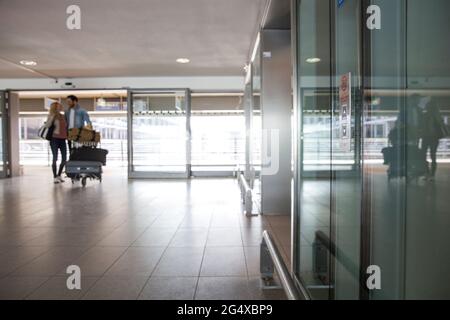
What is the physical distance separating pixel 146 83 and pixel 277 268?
321 inches

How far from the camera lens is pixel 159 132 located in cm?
951

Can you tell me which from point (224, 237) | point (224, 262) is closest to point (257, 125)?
point (224, 237)

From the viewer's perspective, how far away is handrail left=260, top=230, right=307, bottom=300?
5.12ft

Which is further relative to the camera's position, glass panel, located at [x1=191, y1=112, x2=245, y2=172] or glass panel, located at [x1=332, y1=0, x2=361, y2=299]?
glass panel, located at [x1=191, y1=112, x2=245, y2=172]

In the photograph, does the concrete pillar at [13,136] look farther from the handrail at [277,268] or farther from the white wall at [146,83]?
the handrail at [277,268]

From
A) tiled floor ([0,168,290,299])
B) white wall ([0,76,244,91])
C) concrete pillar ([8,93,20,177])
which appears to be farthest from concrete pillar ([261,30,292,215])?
concrete pillar ([8,93,20,177])

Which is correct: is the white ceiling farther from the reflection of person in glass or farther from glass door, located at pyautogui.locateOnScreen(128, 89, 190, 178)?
the reflection of person in glass

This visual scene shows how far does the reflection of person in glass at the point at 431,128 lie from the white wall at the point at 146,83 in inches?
322

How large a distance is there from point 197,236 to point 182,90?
20.1ft

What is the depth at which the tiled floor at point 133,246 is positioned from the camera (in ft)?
7.51

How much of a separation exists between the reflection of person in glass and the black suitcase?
712 centimetres

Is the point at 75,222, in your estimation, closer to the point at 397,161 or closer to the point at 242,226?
the point at 242,226
